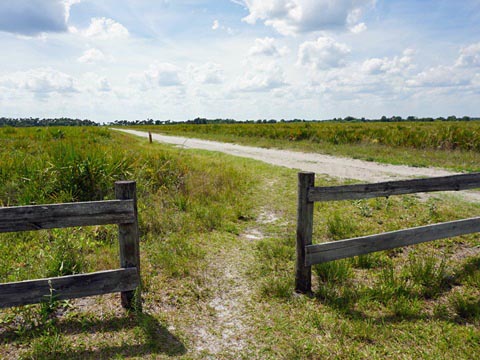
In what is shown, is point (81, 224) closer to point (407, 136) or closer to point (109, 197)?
point (109, 197)

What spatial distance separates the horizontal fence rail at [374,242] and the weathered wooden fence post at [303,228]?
0.09 metres

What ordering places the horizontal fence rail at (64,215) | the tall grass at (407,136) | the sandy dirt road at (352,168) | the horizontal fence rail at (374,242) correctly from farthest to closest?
the tall grass at (407,136)
the sandy dirt road at (352,168)
the horizontal fence rail at (374,242)
the horizontal fence rail at (64,215)

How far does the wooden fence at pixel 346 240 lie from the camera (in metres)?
3.71

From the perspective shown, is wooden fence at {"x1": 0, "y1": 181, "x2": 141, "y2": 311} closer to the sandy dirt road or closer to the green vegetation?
the sandy dirt road

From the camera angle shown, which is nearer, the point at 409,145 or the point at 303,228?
the point at 303,228

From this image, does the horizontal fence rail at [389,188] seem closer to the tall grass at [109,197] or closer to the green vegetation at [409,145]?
the tall grass at [109,197]

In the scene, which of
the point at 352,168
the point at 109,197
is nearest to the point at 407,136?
the point at 352,168

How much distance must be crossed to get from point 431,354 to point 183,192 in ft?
19.8

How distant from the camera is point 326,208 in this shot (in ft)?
24.7

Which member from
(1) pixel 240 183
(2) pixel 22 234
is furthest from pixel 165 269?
(1) pixel 240 183

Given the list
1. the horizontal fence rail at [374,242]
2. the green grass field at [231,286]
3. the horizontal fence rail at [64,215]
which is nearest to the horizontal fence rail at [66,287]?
the green grass field at [231,286]

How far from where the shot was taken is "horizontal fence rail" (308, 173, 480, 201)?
147 inches

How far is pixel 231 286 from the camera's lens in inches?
165

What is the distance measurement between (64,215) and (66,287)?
2.41 ft
